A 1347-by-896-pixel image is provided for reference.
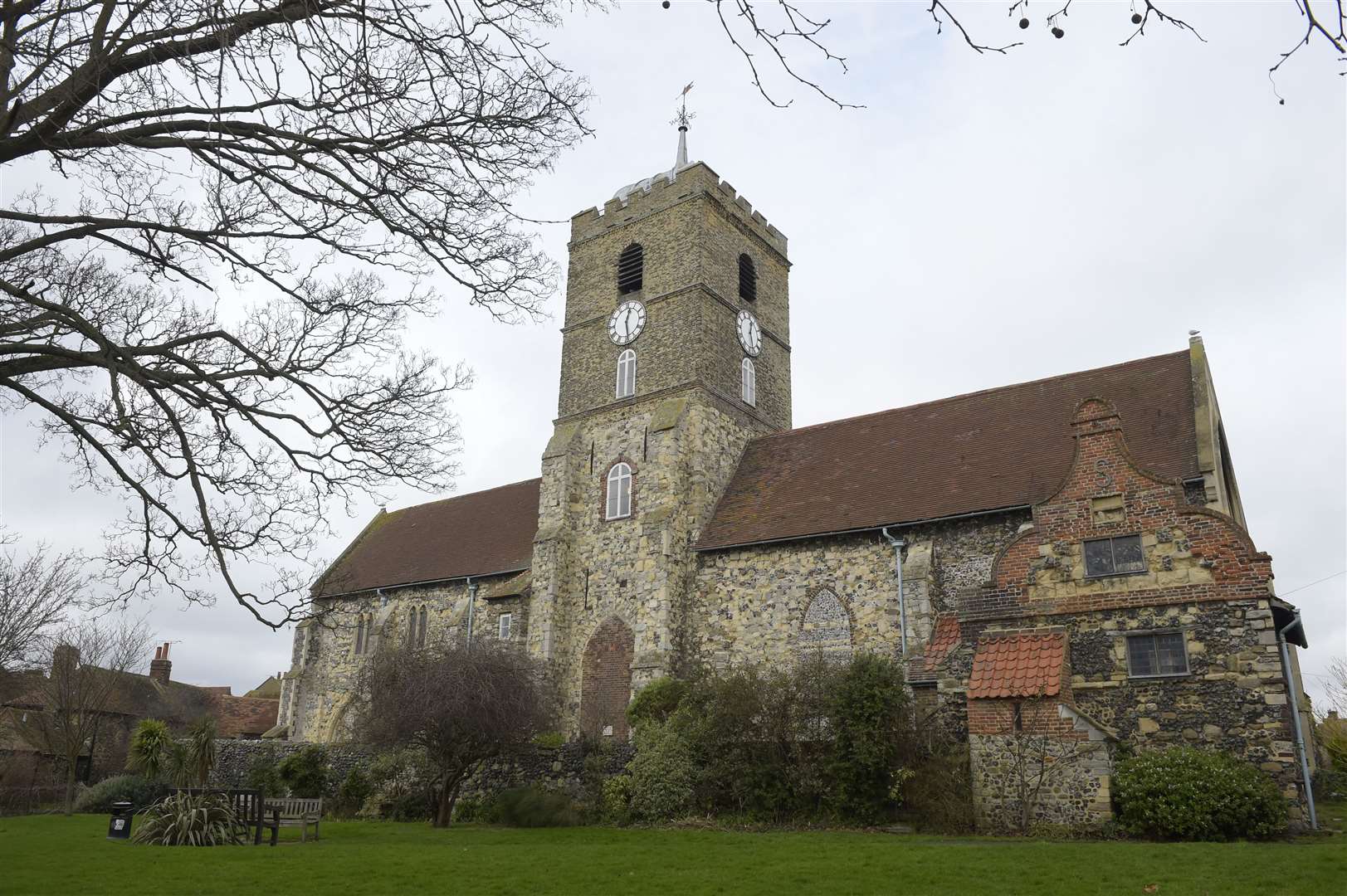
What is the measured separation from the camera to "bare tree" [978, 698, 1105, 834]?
47.0 ft

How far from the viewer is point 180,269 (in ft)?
29.5

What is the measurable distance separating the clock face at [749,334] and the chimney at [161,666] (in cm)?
3383

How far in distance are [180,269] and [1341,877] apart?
12490mm

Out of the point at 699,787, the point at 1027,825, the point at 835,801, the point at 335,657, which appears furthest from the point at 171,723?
the point at 1027,825

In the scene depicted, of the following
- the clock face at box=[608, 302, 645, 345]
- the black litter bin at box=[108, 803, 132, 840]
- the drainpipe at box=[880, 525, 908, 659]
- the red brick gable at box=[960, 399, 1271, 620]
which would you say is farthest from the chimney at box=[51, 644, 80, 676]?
the red brick gable at box=[960, 399, 1271, 620]

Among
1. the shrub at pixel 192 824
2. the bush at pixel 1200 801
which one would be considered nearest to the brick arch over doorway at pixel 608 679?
the shrub at pixel 192 824

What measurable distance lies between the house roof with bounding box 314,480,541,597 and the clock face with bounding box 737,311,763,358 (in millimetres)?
8612

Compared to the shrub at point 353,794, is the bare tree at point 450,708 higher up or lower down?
higher up

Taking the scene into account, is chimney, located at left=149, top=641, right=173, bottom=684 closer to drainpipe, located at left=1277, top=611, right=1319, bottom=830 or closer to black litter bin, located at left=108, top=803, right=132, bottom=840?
black litter bin, located at left=108, top=803, right=132, bottom=840

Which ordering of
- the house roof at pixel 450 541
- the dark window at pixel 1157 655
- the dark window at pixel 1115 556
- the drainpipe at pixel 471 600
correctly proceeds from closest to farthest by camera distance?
1. the dark window at pixel 1157 655
2. the dark window at pixel 1115 556
3. the drainpipe at pixel 471 600
4. the house roof at pixel 450 541

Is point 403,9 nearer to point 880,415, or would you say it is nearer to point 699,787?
point 699,787

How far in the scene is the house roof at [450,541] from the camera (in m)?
30.3

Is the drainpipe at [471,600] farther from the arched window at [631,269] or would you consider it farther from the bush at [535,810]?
the arched window at [631,269]

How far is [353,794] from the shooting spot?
23.7 metres
